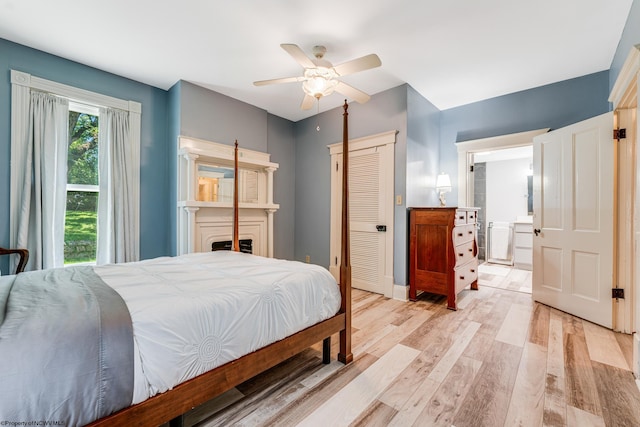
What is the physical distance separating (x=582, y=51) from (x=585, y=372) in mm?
2909

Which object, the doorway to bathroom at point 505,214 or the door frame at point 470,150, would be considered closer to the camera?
the door frame at point 470,150

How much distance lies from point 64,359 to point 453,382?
1.97 m

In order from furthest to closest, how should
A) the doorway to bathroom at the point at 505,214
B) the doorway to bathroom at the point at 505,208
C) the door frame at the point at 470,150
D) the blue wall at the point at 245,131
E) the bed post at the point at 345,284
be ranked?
the doorway to bathroom at the point at 505,208
the doorway to bathroom at the point at 505,214
the door frame at the point at 470,150
the blue wall at the point at 245,131
the bed post at the point at 345,284

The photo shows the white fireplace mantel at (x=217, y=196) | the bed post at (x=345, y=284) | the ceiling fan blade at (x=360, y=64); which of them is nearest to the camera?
the bed post at (x=345, y=284)

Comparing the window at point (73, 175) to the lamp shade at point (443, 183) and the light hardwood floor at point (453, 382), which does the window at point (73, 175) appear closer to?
the light hardwood floor at point (453, 382)

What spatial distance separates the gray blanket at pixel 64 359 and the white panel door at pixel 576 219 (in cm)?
374

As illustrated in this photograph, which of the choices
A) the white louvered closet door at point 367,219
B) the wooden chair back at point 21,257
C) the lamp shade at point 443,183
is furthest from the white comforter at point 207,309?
the lamp shade at point 443,183

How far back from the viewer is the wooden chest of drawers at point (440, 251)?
3.00 meters

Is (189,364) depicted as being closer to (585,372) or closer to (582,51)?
(585,372)

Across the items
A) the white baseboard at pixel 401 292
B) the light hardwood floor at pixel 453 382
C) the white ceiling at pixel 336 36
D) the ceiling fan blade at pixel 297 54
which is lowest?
the light hardwood floor at pixel 453 382

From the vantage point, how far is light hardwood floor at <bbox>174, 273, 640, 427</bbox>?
1.42m

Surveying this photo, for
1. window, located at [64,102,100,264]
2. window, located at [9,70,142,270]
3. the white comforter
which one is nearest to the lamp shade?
the white comforter

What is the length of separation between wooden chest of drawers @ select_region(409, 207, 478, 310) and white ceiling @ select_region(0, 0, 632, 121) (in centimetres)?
163

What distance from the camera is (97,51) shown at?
2.69 metres
